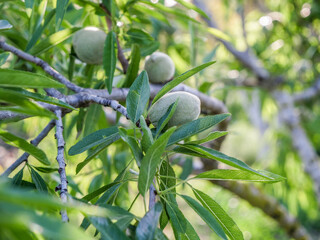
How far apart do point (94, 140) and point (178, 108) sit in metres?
0.11

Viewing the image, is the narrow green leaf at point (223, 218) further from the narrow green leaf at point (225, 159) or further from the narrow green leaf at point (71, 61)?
the narrow green leaf at point (71, 61)

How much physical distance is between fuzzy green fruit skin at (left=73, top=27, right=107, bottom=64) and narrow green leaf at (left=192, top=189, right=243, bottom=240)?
1.10 ft

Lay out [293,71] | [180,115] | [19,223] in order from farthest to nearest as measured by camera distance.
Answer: [293,71]
[180,115]
[19,223]

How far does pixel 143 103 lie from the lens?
1.35ft

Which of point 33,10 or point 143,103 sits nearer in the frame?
point 143,103

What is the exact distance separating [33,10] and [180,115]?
338 mm

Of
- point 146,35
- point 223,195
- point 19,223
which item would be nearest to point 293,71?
point 223,195

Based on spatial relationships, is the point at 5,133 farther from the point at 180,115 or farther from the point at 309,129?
the point at 309,129

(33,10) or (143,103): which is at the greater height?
(33,10)

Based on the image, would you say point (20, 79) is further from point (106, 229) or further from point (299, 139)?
point (299, 139)

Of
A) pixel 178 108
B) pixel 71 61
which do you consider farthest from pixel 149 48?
pixel 178 108

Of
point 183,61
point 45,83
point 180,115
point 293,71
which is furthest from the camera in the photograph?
point 293,71

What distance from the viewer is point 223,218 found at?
41cm

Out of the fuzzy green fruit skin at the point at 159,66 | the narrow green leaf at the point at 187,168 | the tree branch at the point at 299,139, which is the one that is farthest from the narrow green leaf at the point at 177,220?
the tree branch at the point at 299,139
